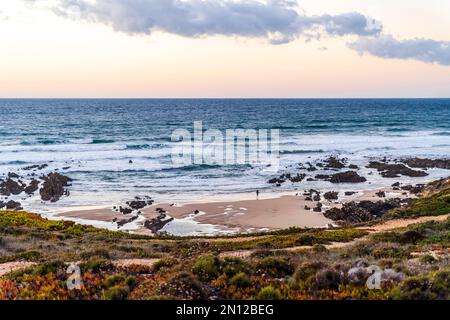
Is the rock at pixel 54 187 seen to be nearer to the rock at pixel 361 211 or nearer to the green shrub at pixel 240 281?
the rock at pixel 361 211

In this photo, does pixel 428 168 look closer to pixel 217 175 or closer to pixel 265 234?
pixel 217 175

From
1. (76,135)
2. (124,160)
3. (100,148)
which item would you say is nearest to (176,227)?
(124,160)

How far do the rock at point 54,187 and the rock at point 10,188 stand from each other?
1.95 metres

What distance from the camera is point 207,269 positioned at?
32.8ft

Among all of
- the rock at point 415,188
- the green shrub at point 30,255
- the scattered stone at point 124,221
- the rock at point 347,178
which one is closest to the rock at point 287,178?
the rock at point 347,178

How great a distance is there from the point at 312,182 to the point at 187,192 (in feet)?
39.0

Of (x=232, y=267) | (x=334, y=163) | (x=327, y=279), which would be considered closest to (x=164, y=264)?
(x=232, y=267)

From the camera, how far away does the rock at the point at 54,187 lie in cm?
3494

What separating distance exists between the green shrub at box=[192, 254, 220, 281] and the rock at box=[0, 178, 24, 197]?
3131 cm

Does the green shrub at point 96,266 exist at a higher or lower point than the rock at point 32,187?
higher

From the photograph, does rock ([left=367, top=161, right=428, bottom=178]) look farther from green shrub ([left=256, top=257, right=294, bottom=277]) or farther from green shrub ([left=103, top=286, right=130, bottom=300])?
green shrub ([left=103, top=286, right=130, bottom=300])

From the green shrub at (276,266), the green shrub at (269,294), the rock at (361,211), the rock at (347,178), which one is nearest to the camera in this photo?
the green shrub at (269,294)

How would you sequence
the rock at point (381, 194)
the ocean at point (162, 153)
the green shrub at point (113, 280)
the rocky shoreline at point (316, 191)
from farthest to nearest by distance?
the ocean at point (162, 153) → the rock at point (381, 194) → the rocky shoreline at point (316, 191) → the green shrub at point (113, 280)

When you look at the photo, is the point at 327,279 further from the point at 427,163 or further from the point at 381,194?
the point at 427,163
